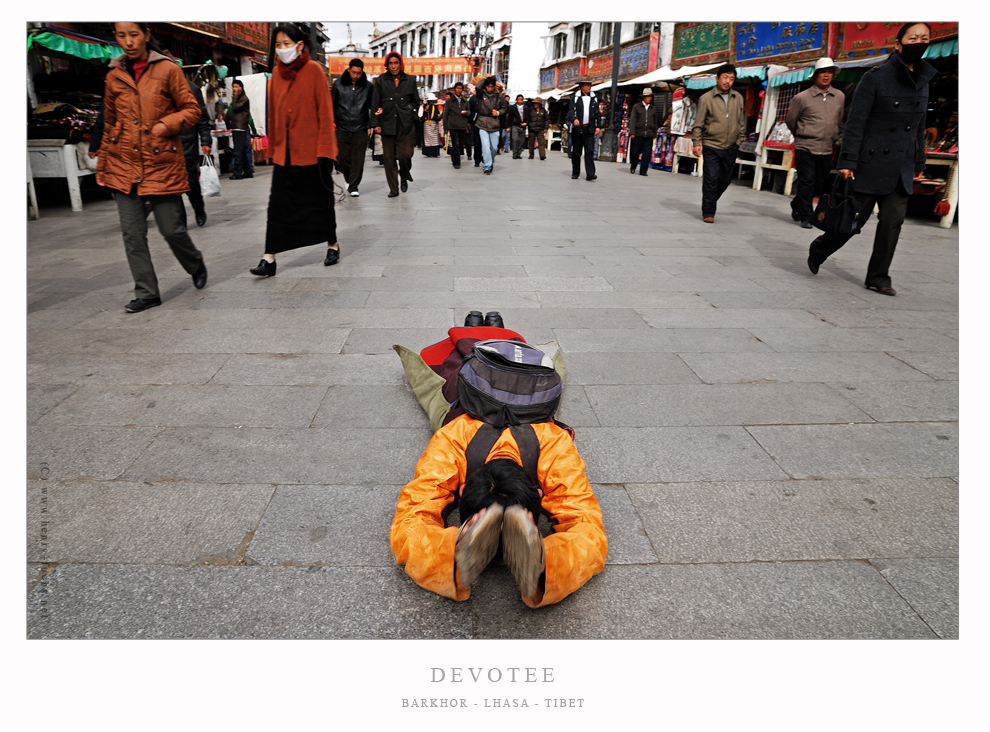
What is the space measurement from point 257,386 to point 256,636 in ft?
5.70

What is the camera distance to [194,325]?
162 inches

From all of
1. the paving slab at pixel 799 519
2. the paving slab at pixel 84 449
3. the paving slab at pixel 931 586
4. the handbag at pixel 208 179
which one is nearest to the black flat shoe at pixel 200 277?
the paving slab at pixel 84 449

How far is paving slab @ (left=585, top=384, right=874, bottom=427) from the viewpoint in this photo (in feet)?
9.54

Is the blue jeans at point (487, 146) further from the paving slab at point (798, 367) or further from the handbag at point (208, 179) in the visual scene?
the paving slab at point (798, 367)

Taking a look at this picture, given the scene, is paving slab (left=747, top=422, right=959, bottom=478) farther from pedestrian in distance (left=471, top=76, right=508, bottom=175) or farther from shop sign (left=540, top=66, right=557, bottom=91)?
shop sign (left=540, top=66, right=557, bottom=91)

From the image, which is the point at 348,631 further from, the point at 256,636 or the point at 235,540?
the point at 235,540

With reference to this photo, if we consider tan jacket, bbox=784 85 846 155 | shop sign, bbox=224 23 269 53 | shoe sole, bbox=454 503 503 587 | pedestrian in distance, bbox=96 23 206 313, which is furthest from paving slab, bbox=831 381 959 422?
shop sign, bbox=224 23 269 53

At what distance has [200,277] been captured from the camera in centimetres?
485

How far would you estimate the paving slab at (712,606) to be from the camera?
1.69m

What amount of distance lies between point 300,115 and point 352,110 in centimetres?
425

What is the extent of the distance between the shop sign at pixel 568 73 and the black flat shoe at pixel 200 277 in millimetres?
25983

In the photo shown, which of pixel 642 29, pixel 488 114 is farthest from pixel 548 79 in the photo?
pixel 488 114

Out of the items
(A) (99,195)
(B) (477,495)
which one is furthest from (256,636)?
(A) (99,195)

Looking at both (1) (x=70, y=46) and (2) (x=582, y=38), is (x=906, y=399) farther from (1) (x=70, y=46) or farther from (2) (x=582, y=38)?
(2) (x=582, y=38)
